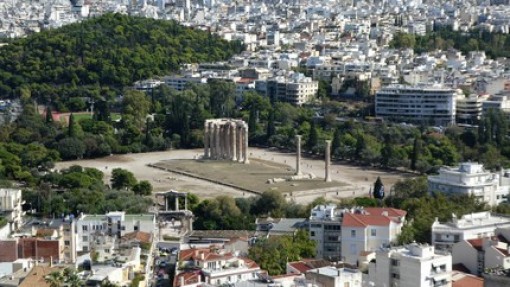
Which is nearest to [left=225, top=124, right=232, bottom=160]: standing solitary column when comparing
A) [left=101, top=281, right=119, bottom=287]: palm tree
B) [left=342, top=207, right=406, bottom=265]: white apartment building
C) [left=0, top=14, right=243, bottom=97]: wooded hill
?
[left=0, top=14, right=243, bottom=97]: wooded hill

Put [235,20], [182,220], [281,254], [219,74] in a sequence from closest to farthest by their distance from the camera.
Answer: [281,254], [182,220], [219,74], [235,20]

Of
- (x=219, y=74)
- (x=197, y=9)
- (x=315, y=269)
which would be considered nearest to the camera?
(x=315, y=269)

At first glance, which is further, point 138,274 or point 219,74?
point 219,74

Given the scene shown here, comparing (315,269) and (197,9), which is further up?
(197,9)

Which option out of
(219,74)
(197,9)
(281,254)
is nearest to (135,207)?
(281,254)

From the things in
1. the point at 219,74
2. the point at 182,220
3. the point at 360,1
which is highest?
the point at 360,1

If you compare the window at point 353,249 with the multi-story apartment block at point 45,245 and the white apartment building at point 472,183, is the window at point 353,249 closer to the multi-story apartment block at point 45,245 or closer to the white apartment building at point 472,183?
the multi-story apartment block at point 45,245

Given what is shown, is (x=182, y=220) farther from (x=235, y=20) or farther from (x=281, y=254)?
(x=235, y=20)

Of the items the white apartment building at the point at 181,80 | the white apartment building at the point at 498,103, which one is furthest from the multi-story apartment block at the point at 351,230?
the white apartment building at the point at 181,80
